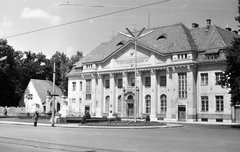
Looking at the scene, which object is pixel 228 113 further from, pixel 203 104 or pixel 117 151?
pixel 117 151

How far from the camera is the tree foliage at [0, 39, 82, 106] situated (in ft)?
251

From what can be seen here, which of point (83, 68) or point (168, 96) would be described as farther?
point (83, 68)

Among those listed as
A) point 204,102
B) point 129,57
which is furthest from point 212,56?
point 129,57

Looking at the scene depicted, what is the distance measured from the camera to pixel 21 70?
3615 inches

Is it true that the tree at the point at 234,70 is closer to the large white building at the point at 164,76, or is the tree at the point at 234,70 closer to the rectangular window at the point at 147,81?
the large white building at the point at 164,76

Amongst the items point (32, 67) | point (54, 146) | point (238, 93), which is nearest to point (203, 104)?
point (238, 93)

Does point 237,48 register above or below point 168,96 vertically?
above

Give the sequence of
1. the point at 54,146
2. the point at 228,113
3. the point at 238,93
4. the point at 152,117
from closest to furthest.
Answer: the point at 54,146 < the point at 238,93 < the point at 228,113 < the point at 152,117

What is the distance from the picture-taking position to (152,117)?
5691cm

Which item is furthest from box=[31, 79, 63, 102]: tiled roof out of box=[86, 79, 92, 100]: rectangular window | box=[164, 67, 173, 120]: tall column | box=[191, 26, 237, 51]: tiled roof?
box=[191, 26, 237, 51]: tiled roof

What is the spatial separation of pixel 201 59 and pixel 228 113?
9748 millimetres

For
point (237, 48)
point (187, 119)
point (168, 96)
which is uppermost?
point (237, 48)

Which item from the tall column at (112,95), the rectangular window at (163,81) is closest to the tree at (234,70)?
the rectangular window at (163,81)

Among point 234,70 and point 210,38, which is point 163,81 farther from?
point 234,70
